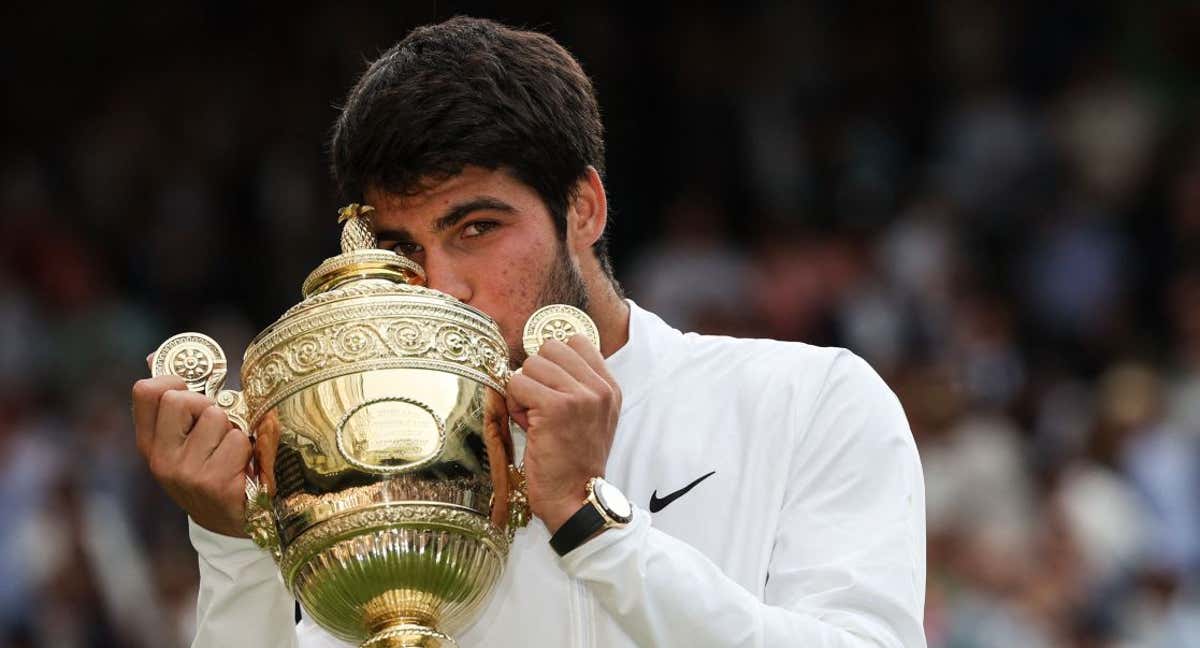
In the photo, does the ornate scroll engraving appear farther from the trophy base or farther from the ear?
the ear

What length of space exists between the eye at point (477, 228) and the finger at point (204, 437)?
2.24ft

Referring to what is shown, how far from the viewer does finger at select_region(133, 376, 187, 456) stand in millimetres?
3354

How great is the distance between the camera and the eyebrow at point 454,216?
3801 millimetres

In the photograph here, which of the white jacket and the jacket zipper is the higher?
the white jacket

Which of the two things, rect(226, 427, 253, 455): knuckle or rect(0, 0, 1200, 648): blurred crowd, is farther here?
rect(0, 0, 1200, 648): blurred crowd

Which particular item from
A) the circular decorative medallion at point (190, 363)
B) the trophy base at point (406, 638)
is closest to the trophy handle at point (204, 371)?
the circular decorative medallion at point (190, 363)

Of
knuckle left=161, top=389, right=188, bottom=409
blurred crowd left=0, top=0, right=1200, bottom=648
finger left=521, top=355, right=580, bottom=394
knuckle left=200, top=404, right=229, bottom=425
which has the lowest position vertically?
blurred crowd left=0, top=0, right=1200, bottom=648

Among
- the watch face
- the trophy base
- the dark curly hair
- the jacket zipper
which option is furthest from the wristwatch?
the dark curly hair

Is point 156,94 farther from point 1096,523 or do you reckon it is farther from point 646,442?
point 646,442

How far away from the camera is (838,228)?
37.6 ft

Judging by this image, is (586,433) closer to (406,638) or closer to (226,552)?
(406,638)

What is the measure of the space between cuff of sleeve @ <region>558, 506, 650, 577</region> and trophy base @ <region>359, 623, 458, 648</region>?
0.77 feet

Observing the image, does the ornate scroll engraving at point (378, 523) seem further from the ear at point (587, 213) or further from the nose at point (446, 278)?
the ear at point (587, 213)

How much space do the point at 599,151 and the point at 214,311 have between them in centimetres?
761
